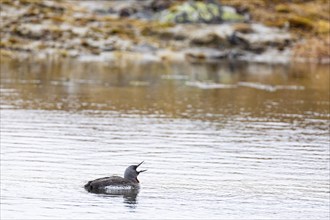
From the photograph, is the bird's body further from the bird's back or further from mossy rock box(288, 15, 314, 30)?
mossy rock box(288, 15, 314, 30)

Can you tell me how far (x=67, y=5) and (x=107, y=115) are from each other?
200ft

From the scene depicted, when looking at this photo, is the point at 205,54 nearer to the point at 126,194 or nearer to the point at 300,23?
the point at 300,23

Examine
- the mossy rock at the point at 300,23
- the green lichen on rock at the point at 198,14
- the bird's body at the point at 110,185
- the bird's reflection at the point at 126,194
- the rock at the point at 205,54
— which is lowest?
the rock at the point at 205,54

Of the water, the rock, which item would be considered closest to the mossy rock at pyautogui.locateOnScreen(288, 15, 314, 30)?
the rock

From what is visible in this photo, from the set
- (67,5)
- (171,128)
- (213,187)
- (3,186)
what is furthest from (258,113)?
(67,5)

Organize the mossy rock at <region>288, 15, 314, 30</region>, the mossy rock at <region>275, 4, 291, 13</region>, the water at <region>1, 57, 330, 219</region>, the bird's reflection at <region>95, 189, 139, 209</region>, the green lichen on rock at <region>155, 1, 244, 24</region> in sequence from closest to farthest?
the water at <region>1, 57, 330, 219</region>, the bird's reflection at <region>95, 189, 139, 209</region>, the green lichen on rock at <region>155, 1, 244, 24</region>, the mossy rock at <region>288, 15, 314, 30</region>, the mossy rock at <region>275, 4, 291, 13</region>

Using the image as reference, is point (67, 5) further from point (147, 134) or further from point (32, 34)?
point (147, 134)

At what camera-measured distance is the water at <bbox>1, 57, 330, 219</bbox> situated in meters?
26.4

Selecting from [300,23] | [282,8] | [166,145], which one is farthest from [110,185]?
[282,8]

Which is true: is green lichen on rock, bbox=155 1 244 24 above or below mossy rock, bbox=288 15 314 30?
above

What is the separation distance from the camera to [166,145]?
3706 cm

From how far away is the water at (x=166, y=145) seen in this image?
2642 centimetres

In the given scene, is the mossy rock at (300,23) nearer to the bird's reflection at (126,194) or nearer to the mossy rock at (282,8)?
the mossy rock at (282,8)

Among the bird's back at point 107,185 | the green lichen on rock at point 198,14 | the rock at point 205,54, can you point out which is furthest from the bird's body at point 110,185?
the green lichen on rock at point 198,14
